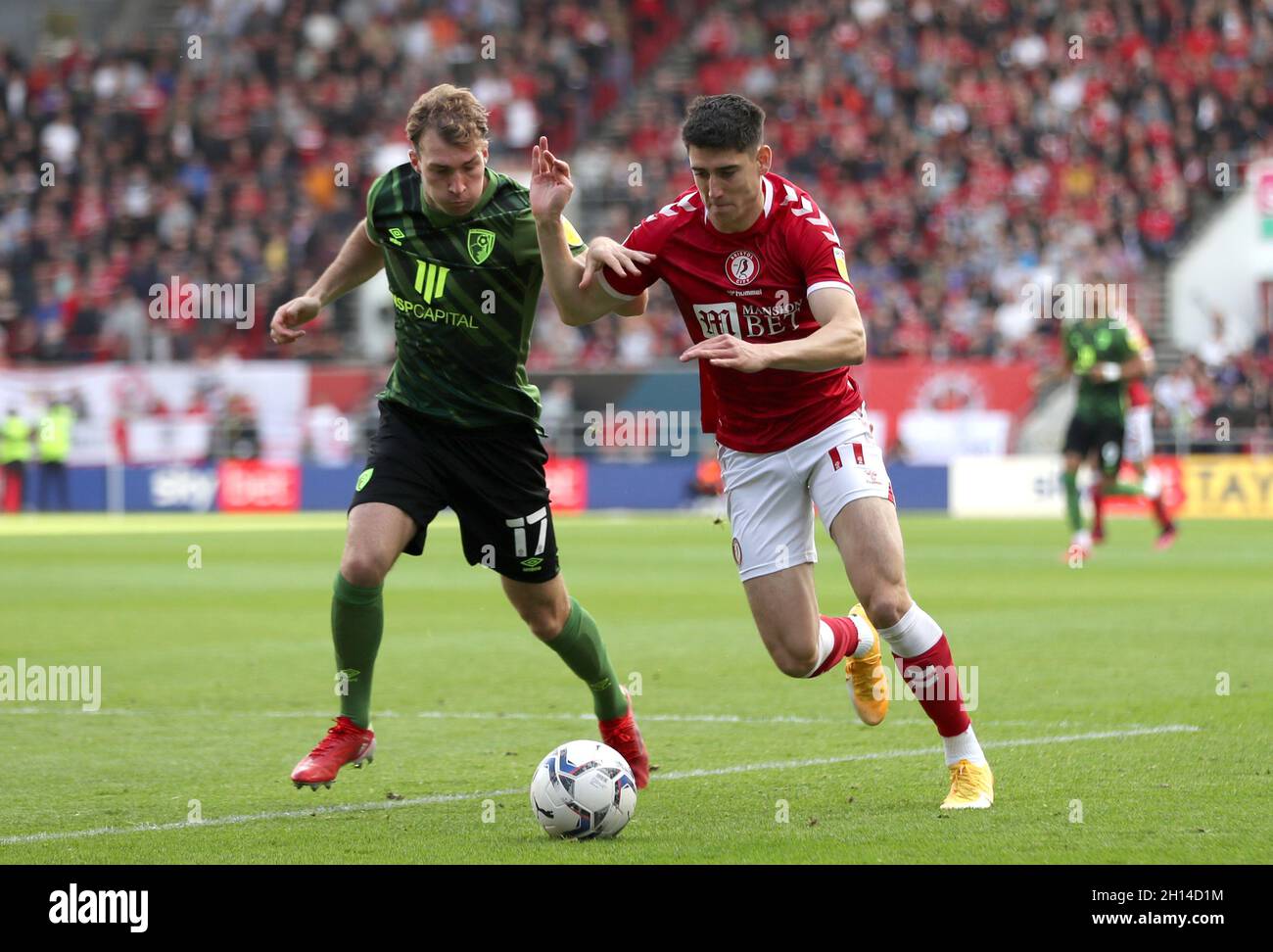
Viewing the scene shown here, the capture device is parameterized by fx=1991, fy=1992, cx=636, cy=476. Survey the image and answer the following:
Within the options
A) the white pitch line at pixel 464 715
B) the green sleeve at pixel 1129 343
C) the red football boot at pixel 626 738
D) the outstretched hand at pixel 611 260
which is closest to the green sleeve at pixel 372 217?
the outstretched hand at pixel 611 260

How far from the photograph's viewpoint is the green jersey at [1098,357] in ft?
62.1

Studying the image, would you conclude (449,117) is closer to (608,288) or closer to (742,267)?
(608,288)

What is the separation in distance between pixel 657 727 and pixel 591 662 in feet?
5.26

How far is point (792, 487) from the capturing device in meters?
6.94

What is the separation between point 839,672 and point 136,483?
22474mm

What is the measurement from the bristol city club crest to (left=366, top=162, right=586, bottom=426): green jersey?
66 centimetres

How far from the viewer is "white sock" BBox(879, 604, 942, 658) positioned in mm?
6545

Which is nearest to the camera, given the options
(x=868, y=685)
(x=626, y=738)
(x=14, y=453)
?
(x=626, y=738)

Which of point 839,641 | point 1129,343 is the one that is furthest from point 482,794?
point 1129,343

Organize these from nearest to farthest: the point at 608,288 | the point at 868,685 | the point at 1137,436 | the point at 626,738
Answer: the point at 608,288, the point at 626,738, the point at 868,685, the point at 1137,436

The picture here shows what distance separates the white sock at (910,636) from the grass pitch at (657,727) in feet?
1.65

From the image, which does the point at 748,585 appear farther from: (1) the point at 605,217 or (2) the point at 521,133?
(2) the point at 521,133

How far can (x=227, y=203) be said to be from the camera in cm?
3494

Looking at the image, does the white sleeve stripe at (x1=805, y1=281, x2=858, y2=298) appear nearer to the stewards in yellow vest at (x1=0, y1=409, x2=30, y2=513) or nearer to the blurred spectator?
the blurred spectator
